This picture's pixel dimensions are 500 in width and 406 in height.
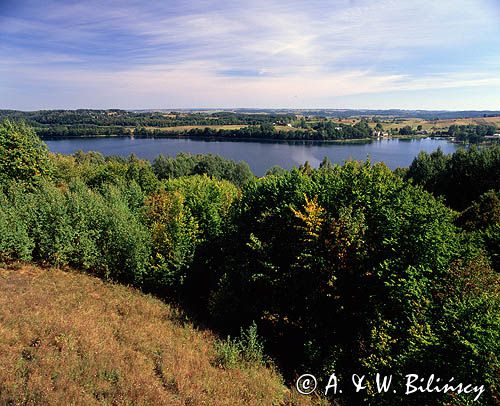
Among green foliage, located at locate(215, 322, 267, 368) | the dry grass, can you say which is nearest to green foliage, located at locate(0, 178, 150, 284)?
the dry grass

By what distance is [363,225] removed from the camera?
35.2 feet

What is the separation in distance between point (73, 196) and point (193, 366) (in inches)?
484

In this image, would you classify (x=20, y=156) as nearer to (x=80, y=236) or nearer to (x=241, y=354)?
(x=80, y=236)

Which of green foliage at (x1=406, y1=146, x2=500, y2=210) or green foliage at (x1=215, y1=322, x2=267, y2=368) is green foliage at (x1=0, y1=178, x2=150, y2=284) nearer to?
green foliage at (x1=215, y1=322, x2=267, y2=368)

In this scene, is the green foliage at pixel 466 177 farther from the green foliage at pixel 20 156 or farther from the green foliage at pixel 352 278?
the green foliage at pixel 20 156

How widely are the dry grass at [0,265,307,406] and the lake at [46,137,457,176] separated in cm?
6362

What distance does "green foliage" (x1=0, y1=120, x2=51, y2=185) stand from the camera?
23766mm

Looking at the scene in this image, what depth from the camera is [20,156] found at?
24.4 metres

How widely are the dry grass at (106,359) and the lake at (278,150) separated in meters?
63.6

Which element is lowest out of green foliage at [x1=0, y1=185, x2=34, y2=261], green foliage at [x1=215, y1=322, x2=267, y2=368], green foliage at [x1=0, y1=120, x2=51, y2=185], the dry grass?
green foliage at [x1=215, y1=322, x2=267, y2=368]

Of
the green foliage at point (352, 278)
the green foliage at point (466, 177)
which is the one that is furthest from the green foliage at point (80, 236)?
the green foliage at point (466, 177)

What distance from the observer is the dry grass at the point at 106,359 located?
6.94 m

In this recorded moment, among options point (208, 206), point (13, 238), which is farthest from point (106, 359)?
point (208, 206)

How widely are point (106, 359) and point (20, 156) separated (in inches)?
890
